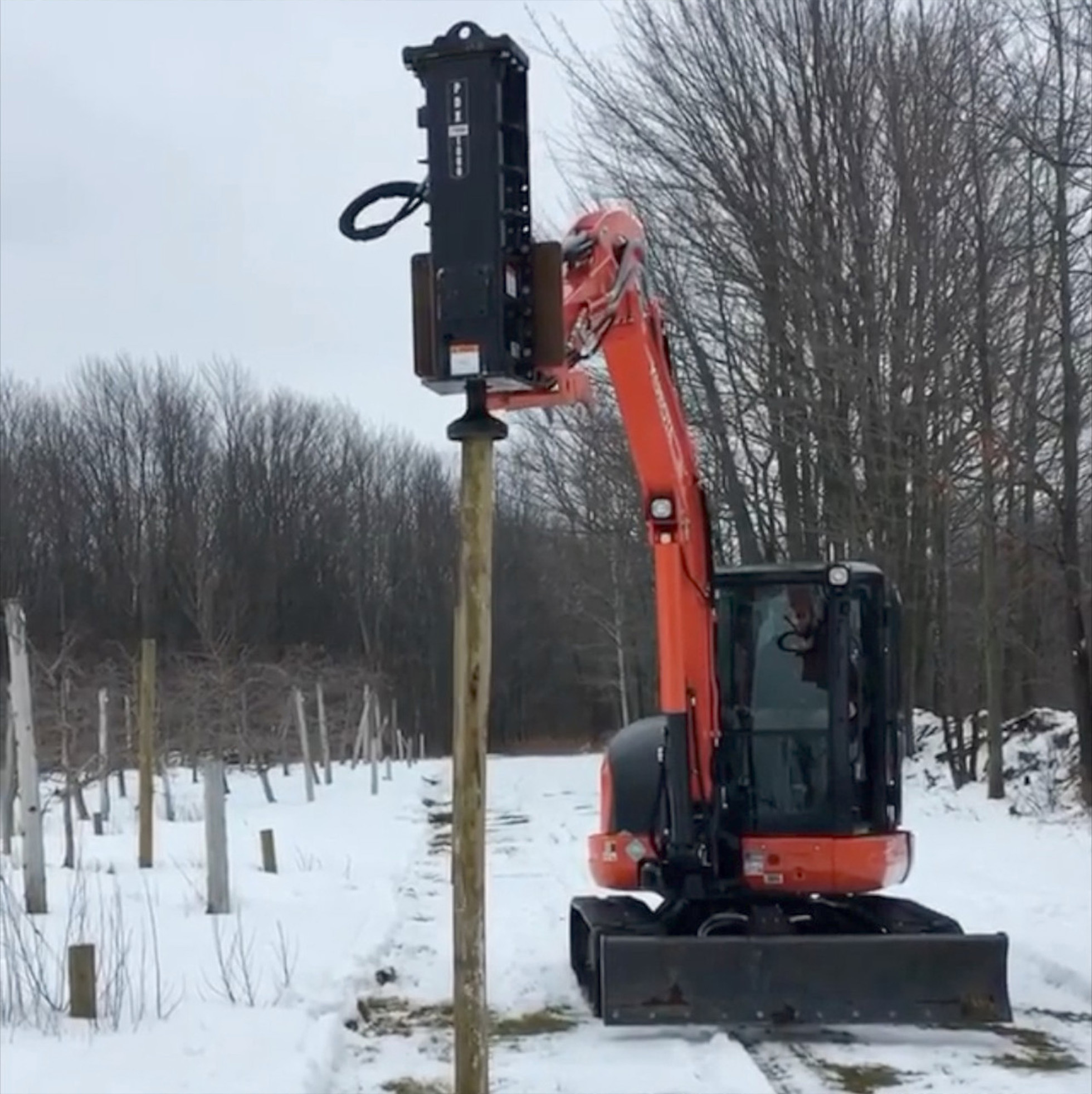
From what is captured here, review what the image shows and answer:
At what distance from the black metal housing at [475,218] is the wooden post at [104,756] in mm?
14193

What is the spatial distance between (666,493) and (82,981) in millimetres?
3882

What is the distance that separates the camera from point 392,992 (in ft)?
31.8

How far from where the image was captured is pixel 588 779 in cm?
3316

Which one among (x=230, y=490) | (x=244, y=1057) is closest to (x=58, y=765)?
(x=244, y=1057)

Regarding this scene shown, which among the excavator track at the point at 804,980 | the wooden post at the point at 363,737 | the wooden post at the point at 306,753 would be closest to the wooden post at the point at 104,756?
the wooden post at the point at 306,753

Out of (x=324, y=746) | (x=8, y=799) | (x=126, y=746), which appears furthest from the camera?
(x=324, y=746)

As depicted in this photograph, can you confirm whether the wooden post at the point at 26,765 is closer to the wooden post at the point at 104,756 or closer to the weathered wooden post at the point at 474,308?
the weathered wooden post at the point at 474,308

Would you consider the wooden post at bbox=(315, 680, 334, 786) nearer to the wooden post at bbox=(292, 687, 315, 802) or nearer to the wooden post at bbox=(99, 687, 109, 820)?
the wooden post at bbox=(292, 687, 315, 802)

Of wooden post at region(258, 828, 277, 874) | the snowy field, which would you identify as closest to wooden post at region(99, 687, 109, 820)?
the snowy field

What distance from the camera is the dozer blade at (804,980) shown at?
8.51 m

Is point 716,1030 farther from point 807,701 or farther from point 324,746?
point 324,746

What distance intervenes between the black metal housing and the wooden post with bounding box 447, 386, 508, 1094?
0.62ft

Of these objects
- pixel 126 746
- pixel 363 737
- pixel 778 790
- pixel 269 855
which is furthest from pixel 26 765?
pixel 363 737

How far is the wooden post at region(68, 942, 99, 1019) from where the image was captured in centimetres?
763
